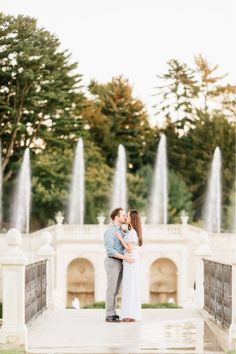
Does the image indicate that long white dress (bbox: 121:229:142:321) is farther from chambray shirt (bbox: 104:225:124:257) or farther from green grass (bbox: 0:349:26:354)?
green grass (bbox: 0:349:26:354)

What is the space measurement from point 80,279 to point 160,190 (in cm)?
991

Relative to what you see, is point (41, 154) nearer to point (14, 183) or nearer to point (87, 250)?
point (14, 183)

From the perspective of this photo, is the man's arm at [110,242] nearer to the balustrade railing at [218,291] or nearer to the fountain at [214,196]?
the balustrade railing at [218,291]

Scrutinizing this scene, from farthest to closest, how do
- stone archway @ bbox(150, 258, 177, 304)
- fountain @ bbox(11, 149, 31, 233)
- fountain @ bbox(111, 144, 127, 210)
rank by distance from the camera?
fountain @ bbox(111, 144, 127, 210) → fountain @ bbox(11, 149, 31, 233) → stone archway @ bbox(150, 258, 177, 304)

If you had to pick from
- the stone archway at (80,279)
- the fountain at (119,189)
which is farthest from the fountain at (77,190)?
the stone archway at (80,279)

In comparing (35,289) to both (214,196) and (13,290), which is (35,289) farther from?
(214,196)

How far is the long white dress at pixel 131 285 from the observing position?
16266 mm

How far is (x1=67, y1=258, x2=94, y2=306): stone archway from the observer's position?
5341cm

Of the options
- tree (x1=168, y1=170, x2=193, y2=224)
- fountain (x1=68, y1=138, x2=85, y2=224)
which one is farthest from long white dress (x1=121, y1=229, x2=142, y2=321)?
tree (x1=168, y1=170, x2=193, y2=224)

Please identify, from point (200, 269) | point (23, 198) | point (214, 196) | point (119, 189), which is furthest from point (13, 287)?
point (214, 196)

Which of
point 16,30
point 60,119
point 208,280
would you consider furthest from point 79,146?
point 208,280

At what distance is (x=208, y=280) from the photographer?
1819cm

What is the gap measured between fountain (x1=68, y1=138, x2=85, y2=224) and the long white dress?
1678 inches

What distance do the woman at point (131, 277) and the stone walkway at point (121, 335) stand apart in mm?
324
